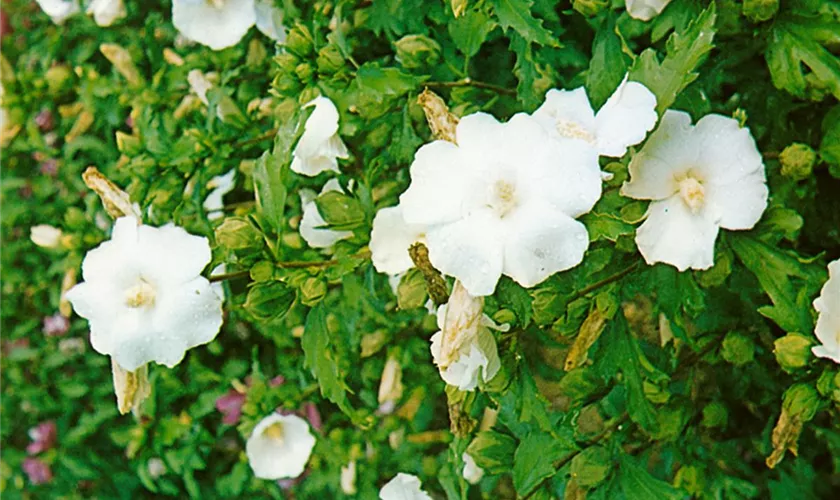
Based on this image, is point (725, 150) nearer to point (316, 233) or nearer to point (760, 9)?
point (760, 9)

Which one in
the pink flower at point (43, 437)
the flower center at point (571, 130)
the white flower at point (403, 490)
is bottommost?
the pink flower at point (43, 437)

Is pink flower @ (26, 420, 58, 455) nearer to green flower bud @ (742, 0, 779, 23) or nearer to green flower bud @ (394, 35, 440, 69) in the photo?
green flower bud @ (394, 35, 440, 69)

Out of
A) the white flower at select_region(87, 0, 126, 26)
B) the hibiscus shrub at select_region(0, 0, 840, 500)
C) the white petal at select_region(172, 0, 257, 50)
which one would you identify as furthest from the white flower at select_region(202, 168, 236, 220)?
the white flower at select_region(87, 0, 126, 26)

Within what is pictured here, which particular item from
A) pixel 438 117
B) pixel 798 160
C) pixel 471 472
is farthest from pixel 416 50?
pixel 471 472

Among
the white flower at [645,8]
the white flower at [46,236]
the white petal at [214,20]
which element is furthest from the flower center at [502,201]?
the white flower at [46,236]

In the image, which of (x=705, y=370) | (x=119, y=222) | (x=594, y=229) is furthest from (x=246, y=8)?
(x=705, y=370)

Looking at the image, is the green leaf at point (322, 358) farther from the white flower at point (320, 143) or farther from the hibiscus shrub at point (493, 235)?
the white flower at point (320, 143)

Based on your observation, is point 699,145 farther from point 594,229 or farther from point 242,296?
point 242,296

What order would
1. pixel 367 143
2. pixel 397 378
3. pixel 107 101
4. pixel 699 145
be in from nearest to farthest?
pixel 699 145
pixel 367 143
pixel 397 378
pixel 107 101
